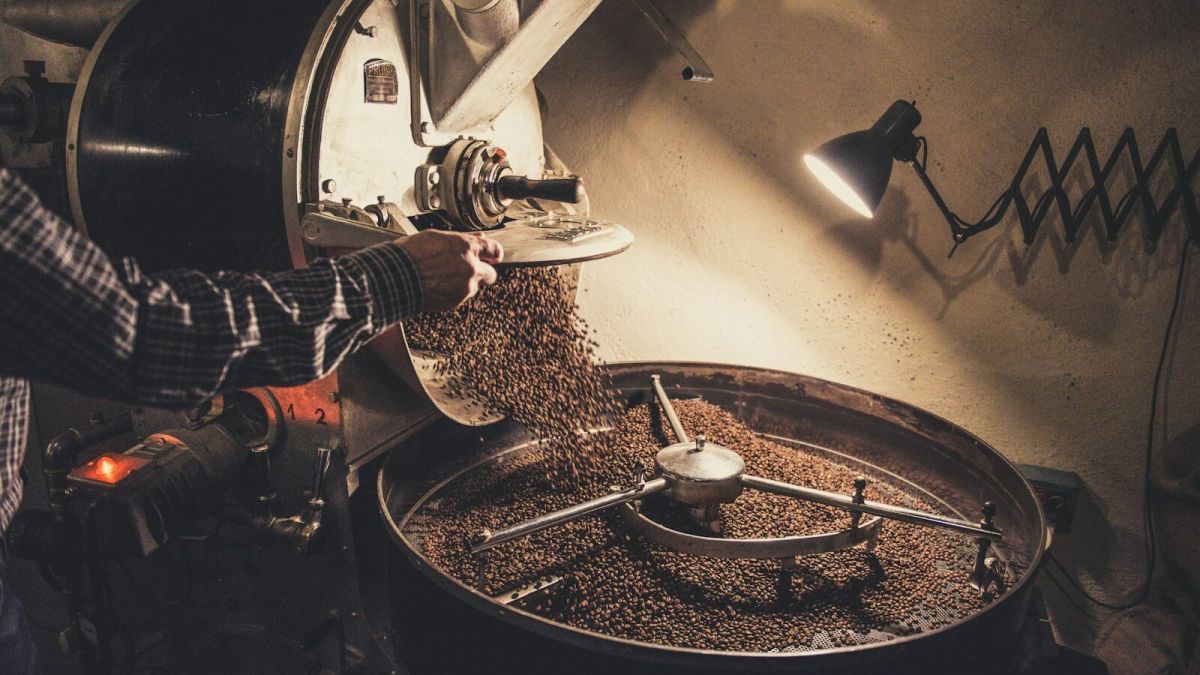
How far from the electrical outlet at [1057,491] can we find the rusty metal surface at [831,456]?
44cm

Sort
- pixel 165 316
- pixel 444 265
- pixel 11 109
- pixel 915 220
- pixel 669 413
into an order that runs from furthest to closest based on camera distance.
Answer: pixel 915 220 < pixel 669 413 < pixel 11 109 < pixel 444 265 < pixel 165 316

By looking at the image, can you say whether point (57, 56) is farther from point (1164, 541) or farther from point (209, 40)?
point (1164, 541)

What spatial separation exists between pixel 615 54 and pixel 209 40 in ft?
4.19

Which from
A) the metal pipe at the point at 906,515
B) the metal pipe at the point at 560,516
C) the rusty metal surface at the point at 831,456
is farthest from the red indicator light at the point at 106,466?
the metal pipe at the point at 906,515

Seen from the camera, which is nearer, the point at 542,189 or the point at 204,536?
the point at 542,189

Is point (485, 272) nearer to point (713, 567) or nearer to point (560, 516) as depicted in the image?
point (560, 516)

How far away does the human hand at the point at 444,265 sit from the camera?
1225 millimetres

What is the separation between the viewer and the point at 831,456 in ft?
6.89

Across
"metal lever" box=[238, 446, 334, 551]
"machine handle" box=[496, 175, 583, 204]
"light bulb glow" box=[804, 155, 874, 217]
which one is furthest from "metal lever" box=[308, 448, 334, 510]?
"light bulb glow" box=[804, 155, 874, 217]

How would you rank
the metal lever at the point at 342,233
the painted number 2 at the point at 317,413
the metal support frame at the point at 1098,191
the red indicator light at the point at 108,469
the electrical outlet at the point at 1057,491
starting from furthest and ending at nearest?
the electrical outlet at the point at 1057,491
the metal support frame at the point at 1098,191
the painted number 2 at the point at 317,413
the red indicator light at the point at 108,469
the metal lever at the point at 342,233

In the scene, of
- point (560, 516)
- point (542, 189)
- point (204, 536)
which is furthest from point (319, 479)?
point (542, 189)

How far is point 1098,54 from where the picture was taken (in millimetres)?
1974

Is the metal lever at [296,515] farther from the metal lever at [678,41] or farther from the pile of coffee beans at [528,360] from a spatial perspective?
the metal lever at [678,41]

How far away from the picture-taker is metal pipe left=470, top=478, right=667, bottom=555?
1.39m
